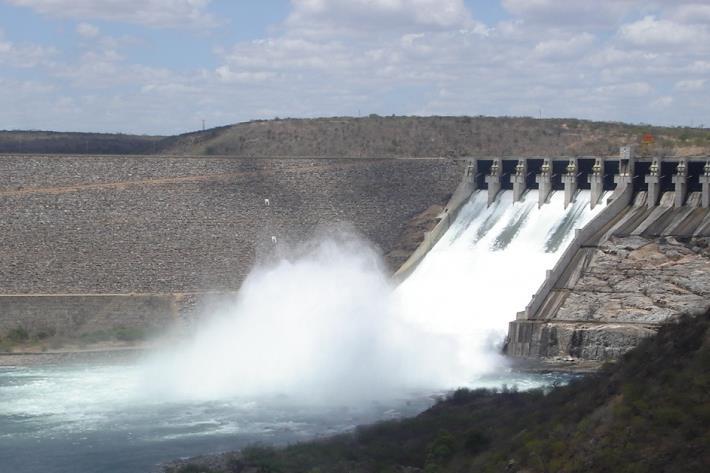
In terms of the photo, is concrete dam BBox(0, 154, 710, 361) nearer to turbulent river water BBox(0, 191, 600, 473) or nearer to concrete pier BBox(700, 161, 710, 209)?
concrete pier BBox(700, 161, 710, 209)

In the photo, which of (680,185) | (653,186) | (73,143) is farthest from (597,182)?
(73,143)

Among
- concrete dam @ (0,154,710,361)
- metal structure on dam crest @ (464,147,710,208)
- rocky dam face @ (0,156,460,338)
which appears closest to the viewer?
concrete dam @ (0,154,710,361)

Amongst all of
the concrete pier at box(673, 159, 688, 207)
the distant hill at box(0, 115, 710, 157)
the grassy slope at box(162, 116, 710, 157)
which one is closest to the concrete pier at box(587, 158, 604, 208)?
the concrete pier at box(673, 159, 688, 207)

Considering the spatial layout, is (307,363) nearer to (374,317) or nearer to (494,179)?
(374,317)

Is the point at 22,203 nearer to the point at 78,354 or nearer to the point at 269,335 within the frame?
the point at 78,354

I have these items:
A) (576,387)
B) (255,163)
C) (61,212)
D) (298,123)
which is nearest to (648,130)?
(298,123)

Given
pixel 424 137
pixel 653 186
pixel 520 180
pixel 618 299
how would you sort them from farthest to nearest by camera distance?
1. pixel 424 137
2. pixel 520 180
3. pixel 653 186
4. pixel 618 299
